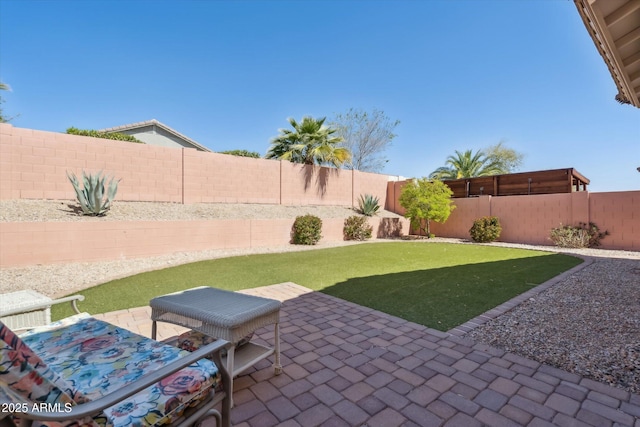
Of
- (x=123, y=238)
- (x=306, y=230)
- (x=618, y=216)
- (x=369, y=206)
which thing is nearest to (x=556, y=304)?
(x=306, y=230)

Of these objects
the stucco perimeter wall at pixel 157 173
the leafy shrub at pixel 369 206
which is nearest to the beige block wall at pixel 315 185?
the stucco perimeter wall at pixel 157 173

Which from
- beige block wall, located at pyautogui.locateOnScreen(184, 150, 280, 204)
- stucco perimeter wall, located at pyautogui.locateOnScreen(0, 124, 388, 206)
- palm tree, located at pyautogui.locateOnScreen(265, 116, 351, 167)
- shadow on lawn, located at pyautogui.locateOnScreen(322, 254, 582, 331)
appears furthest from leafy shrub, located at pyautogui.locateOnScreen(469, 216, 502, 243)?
beige block wall, located at pyautogui.locateOnScreen(184, 150, 280, 204)

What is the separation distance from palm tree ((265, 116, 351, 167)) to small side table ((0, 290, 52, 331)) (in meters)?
11.8

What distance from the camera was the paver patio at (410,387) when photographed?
183 cm

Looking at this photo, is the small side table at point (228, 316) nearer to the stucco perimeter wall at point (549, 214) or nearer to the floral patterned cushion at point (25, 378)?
the floral patterned cushion at point (25, 378)

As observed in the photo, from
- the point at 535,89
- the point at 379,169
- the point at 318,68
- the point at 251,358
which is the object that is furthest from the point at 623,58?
the point at 379,169

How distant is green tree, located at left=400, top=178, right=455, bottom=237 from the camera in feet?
41.9

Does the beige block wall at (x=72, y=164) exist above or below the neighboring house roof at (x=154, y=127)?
below

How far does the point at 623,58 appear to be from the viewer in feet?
11.8

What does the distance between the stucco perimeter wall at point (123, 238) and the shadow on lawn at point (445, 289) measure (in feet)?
16.9

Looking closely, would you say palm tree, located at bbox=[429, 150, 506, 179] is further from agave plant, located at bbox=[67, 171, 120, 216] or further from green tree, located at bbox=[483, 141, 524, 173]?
agave plant, located at bbox=[67, 171, 120, 216]

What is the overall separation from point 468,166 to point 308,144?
1419 centimetres

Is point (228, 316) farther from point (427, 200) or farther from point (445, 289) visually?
point (427, 200)

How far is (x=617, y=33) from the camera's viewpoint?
3.19 metres
